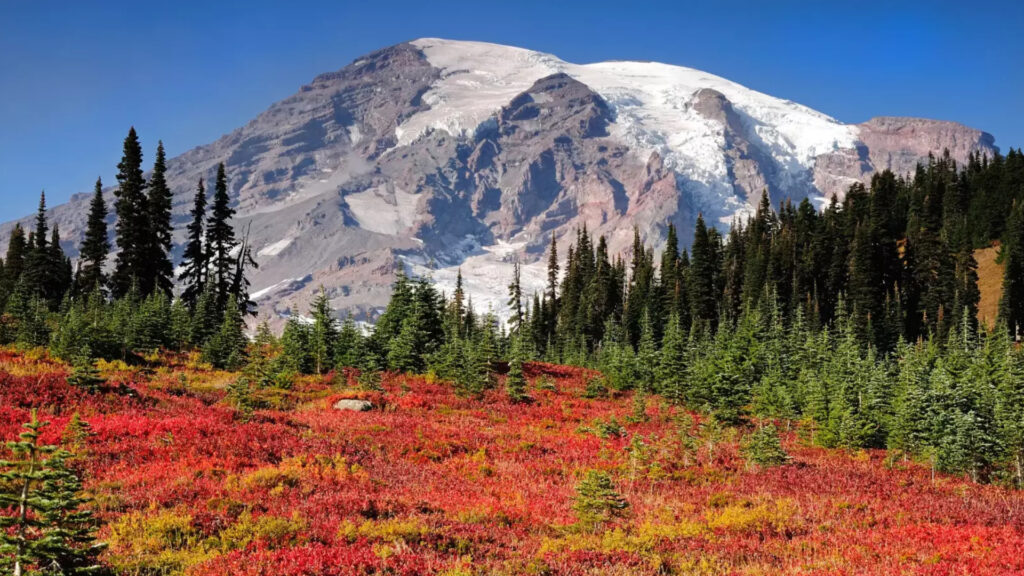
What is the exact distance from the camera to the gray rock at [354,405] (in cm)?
2550

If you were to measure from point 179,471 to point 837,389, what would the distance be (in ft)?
98.7

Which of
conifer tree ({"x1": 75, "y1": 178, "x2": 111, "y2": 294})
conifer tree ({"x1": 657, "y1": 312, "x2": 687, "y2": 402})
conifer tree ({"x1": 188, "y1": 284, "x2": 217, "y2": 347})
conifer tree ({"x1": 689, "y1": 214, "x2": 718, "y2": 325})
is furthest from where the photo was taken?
conifer tree ({"x1": 689, "y1": 214, "x2": 718, "y2": 325})

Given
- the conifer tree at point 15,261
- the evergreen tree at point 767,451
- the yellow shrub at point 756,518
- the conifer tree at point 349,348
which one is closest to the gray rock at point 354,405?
the conifer tree at point 349,348

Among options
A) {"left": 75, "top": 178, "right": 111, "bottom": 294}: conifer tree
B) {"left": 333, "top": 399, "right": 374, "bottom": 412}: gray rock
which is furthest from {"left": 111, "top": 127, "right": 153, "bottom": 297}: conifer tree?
{"left": 333, "top": 399, "right": 374, "bottom": 412}: gray rock

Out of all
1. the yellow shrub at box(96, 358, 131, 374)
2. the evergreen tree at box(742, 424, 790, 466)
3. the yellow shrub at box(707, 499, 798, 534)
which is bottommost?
the yellow shrub at box(707, 499, 798, 534)

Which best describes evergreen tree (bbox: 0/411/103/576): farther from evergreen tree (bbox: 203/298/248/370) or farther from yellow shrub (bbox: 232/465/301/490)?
evergreen tree (bbox: 203/298/248/370)

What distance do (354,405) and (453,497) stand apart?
12.4m

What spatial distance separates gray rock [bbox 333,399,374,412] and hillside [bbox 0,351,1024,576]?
1.25ft

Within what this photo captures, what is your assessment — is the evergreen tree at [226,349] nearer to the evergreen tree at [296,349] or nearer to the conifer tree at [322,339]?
the evergreen tree at [296,349]

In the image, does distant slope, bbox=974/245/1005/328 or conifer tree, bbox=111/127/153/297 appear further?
distant slope, bbox=974/245/1005/328

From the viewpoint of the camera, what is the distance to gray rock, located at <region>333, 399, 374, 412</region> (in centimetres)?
2550

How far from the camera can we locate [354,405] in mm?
25734

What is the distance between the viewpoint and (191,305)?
5241 centimetres

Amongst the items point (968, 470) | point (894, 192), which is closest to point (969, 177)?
point (894, 192)
